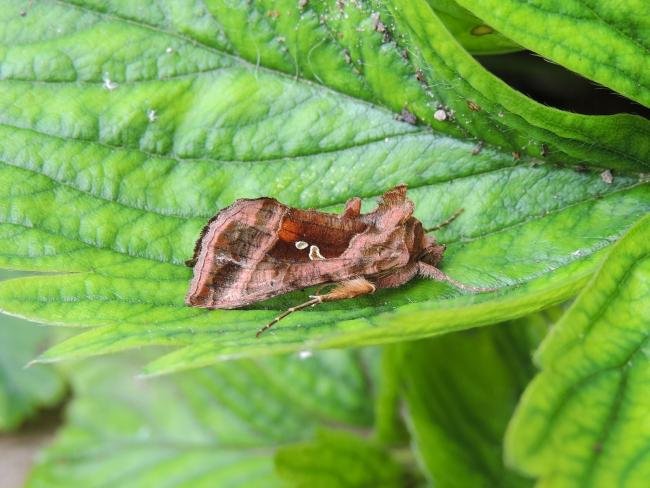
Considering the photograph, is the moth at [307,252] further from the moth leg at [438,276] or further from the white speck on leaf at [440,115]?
the white speck on leaf at [440,115]

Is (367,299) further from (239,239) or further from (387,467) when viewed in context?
(387,467)

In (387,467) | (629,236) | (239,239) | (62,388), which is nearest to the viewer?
(629,236)

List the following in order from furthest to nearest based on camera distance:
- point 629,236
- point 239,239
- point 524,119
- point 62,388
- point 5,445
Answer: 1. point 5,445
2. point 62,388
3. point 239,239
4. point 524,119
5. point 629,236

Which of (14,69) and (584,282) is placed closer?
(584,282)

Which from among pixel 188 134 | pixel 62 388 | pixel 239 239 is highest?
pixel 188 134

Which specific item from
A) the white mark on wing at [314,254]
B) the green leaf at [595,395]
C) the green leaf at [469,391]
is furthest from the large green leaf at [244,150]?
the green leaf at [469,391]

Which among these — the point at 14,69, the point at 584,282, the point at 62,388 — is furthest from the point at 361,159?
the point at 62,388

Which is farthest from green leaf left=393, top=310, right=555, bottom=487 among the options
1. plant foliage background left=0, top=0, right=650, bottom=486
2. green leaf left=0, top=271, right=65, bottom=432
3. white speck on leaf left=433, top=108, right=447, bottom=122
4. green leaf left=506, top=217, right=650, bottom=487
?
green leaf left=0, top=271, right=65, bottom=432

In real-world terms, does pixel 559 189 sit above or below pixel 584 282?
above
